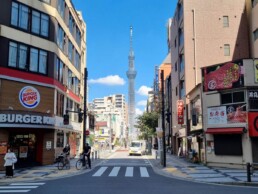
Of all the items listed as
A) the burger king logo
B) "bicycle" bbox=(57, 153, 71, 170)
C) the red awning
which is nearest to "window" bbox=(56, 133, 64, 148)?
the burger king logo

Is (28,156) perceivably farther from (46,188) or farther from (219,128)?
(219,128)

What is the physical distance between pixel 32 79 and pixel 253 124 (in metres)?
17.4

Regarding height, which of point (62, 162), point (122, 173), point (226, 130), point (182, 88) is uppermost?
point (182, 88)

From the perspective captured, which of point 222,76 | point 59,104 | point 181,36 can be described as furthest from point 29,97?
point 181,36

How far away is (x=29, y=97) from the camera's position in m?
26.3

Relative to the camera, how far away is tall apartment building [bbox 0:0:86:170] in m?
24.8

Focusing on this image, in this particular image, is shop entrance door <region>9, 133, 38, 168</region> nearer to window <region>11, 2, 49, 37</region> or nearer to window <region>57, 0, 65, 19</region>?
window <region>11, 2, 49, 37</region>

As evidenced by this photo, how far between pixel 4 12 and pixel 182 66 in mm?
25174

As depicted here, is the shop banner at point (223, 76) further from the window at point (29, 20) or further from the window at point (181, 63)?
the window at point (181, 63)

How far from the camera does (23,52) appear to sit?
26.5 m

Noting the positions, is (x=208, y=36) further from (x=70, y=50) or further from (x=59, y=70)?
(x=59, y=70)

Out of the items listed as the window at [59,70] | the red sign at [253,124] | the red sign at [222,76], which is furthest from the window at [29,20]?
the red sign at [253,124]

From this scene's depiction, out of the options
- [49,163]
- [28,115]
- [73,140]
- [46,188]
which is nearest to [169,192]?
[46,188]

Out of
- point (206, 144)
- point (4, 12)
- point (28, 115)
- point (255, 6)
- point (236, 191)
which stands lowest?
point (236, 191)
